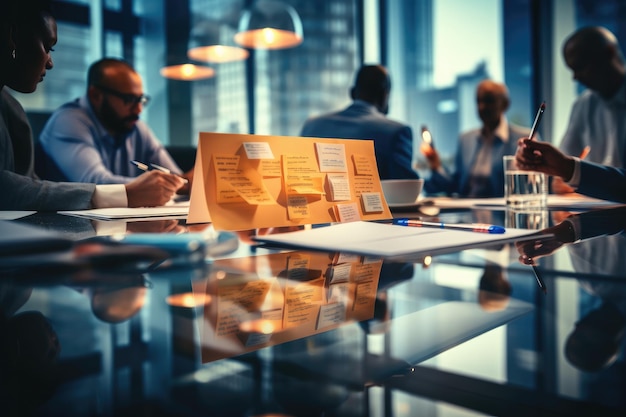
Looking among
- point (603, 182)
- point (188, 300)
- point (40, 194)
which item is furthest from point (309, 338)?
point (603, 182)

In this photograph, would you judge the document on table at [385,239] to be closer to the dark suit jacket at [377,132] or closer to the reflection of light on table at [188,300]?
the reflection of light on table at [188,300]

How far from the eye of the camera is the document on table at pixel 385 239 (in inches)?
22.1

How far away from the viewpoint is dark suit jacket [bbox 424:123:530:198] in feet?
10.2

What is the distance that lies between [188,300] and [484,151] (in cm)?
323

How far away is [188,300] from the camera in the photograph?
0.37 metres

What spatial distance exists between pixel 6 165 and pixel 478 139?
270 cm

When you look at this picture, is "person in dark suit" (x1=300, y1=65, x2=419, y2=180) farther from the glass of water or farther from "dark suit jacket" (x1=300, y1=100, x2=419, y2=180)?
the glass of water

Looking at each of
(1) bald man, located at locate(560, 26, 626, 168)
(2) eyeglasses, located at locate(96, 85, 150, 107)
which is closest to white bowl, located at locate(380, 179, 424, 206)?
(2) eyeglasses, located at locate(96, 85, 150, 107)

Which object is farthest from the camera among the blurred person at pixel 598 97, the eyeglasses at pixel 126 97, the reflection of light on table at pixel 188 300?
the blurred person at pixel 598 97

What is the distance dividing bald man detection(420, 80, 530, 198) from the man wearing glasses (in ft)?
5.26

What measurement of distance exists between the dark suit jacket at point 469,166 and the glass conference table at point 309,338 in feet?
8.71

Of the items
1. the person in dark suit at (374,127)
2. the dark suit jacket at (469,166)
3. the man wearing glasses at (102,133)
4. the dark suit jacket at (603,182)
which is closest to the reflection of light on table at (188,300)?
the dark suit jacket at (603,182)

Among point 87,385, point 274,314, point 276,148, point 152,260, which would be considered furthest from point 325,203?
point 87,385

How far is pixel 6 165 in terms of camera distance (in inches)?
64.6
